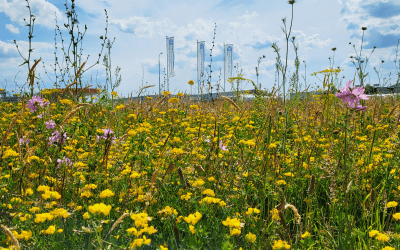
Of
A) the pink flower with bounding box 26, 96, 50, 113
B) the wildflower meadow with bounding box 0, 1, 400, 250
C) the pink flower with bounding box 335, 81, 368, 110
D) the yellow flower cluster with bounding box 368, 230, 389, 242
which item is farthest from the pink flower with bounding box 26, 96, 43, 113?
the yellow flower cluster with bounding box 368, 230, 389, 242

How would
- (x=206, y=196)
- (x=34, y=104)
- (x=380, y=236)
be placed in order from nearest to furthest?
(x=380, y=236) → (x=206, y=196) → (x=34, y=104)

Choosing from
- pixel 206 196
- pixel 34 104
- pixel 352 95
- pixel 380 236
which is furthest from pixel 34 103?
pixel 380 236

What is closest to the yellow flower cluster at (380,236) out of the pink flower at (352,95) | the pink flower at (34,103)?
the pink flower at (352,95)

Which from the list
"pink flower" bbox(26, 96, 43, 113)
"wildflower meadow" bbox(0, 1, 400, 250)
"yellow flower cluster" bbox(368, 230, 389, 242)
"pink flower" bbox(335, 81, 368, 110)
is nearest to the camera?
"yellow flower cluster" bbox(368, 230, 389, 242)

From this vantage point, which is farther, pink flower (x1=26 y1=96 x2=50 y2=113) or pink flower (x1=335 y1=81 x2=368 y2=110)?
pink flower (x1=26 y1=96 x2=50 y2=113)

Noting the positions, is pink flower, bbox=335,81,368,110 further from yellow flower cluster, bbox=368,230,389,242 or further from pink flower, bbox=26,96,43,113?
pink flower, bbox=26,96,43,113

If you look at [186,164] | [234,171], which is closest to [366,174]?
[234,171]

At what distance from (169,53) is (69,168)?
24.7m

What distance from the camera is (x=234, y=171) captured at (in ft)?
8.49

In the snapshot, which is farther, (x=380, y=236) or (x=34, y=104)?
(x=34, y=104)

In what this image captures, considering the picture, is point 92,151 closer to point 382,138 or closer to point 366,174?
point 366,174

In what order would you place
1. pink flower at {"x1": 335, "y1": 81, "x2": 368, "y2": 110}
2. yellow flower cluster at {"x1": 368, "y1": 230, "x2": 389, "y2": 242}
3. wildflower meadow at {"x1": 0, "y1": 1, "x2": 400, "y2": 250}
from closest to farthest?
yellow flower cluster at {"x1": 368, "y1": 230, "x2": 389, "y2": 242}, wildflower meadow at {"x1": 0, "y1": 1, "x2": 400, "y2": 250}, pink flower at {"x1": 335, "y1": 81, "x2": 368, "y2": 110}

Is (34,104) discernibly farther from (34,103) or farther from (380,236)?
(380,236)

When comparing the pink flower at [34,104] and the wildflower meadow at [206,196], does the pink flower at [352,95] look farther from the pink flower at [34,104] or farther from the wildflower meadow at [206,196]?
the pink flower at [34,104]
